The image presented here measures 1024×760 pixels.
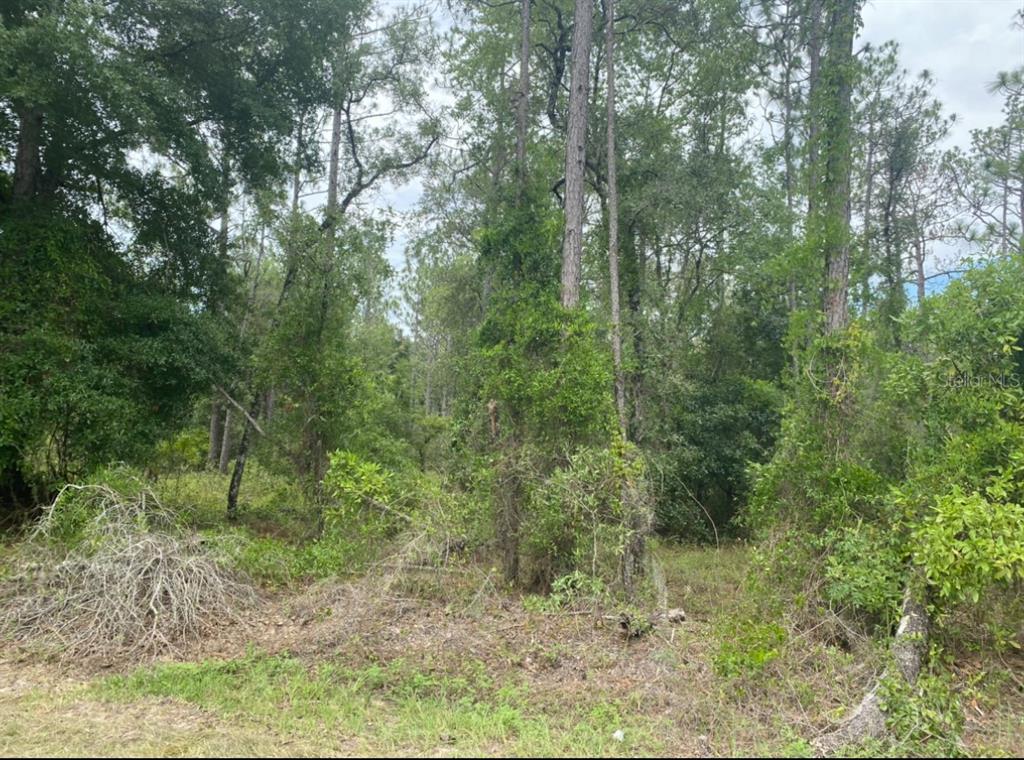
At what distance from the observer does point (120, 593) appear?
234 inches

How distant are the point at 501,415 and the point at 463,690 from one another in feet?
13.8

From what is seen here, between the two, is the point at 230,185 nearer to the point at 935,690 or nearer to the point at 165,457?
the point at 165,457

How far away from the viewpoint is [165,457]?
11.3 metres

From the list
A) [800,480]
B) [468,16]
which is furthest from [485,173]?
[800,480]

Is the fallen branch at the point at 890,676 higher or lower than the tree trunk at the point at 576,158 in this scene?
lower

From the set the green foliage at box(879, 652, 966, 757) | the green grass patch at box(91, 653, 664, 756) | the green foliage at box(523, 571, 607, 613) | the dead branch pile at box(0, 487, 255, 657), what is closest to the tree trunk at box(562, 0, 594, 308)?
the green foliage at box(523, 571, 607, 613)

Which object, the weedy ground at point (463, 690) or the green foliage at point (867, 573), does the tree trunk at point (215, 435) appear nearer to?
the weedy ground at point (463, 690)

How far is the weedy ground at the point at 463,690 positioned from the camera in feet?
13.4

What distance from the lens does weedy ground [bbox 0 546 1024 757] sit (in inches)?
160

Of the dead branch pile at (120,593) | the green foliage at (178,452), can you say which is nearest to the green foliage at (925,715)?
the dead branch pile at (120,593)

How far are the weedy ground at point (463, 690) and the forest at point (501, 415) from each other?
0.12 ft

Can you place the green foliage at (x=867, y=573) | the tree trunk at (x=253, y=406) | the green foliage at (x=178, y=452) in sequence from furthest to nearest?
the tree trunk at (x=253, y=406)
the green foliage at (x=178, y=452)
the green foliage at (x=867, y=573)

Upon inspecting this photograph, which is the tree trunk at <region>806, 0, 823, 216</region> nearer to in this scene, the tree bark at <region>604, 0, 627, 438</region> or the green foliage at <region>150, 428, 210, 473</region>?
the tree bark at <region>604, 0, 627, 438</region>

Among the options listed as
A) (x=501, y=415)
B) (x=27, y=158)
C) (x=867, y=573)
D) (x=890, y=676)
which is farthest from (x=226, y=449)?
(x=890, y=676)
